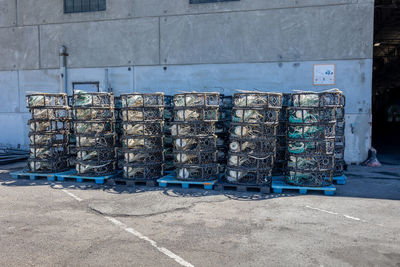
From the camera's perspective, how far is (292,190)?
27.9ft

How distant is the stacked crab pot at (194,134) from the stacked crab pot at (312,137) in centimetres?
217

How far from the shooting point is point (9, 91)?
1572cm

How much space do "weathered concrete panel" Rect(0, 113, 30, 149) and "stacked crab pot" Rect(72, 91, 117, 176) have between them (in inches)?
285

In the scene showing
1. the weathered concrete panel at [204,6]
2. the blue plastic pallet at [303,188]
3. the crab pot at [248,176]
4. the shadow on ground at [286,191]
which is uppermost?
the weathered concrete panel at [204,6]

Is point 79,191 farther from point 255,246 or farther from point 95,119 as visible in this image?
point 255,246

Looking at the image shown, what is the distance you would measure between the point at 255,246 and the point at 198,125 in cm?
434

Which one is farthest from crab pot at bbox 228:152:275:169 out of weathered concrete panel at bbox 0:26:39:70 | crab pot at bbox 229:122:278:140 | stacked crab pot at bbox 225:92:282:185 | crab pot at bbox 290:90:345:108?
weathered concrete panel at bbox 0:26:39:70

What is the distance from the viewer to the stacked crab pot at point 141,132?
9.12m

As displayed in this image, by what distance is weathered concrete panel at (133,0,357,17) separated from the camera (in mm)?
12352

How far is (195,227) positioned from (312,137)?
4.17 metres

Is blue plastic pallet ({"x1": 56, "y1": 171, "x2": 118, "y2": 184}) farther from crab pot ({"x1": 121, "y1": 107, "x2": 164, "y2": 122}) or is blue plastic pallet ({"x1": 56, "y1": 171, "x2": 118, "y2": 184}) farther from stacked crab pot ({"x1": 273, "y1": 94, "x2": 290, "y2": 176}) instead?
stacked crab pot ({"x1": 273, "y1": 94, "x2": 290, "y2": 176})

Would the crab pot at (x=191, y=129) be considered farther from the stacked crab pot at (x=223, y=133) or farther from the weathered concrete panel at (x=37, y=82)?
the weathered concrete panel at (x=37, y=82)

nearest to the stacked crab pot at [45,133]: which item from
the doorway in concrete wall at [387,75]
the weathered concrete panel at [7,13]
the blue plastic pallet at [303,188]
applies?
the blue plastic pallet at [303,188]

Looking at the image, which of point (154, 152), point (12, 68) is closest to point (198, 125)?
point (154, 152)
